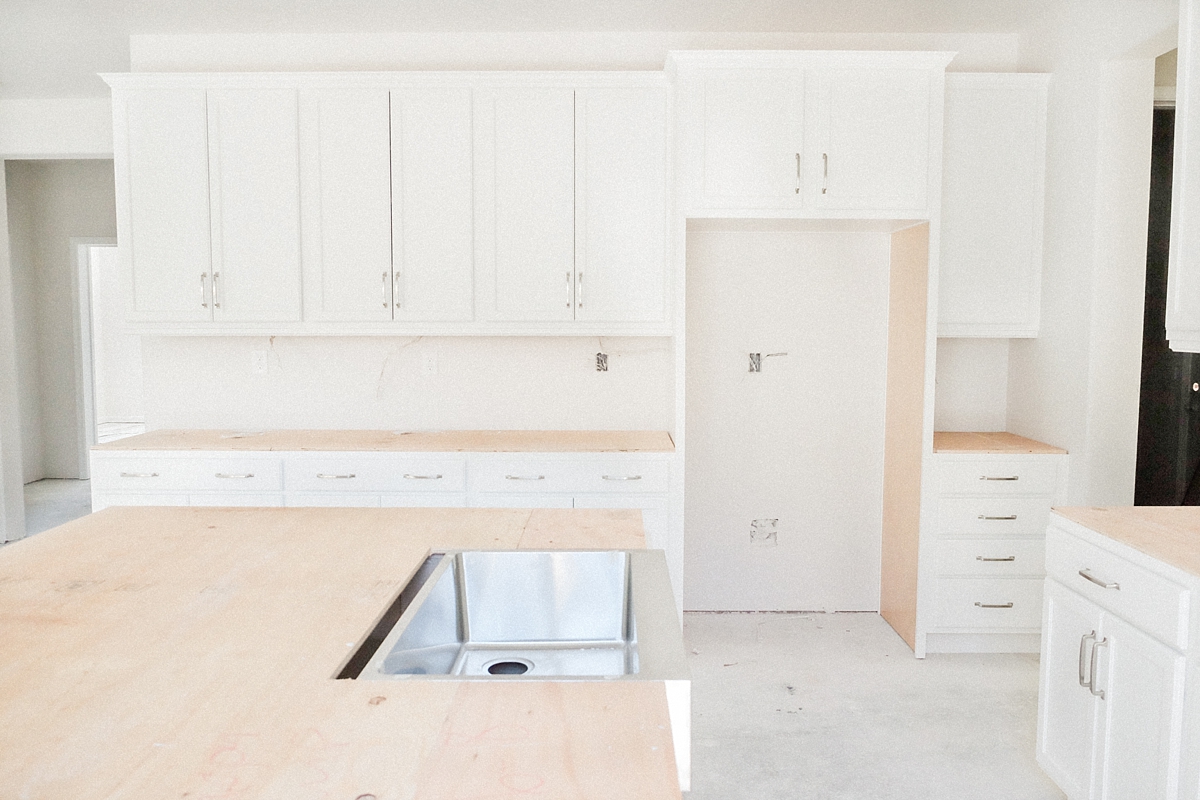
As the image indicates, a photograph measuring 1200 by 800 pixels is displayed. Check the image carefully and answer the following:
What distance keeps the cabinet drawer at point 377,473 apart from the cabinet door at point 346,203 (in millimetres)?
621

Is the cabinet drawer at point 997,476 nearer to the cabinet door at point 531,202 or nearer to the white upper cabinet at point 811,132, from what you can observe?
the white upper cabinet at point 811,132

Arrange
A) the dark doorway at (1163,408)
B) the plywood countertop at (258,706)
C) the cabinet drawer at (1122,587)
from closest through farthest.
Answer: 1. the plywood countertop at (258,706)
2. the cabinet drawer at (1122,587)
3. the dark doorway at (1163,408)

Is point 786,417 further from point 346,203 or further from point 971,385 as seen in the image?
point 346,203

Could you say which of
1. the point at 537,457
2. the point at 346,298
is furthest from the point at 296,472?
the point at 537,457

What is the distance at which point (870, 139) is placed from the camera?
3.13 meters

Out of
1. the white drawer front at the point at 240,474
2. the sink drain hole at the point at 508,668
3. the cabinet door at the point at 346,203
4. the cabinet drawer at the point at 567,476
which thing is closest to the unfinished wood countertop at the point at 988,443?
the cabinet drawer at the point at 567,476

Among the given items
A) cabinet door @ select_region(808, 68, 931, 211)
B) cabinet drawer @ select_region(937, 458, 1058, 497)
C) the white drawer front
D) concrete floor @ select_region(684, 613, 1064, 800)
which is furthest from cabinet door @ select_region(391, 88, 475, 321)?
cabinet drawer @ select_region(937, 458, 1058, 497)

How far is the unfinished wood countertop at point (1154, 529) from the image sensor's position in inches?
67.5

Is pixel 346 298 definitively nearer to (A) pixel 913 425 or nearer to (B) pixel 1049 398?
(A) pixel 913 425

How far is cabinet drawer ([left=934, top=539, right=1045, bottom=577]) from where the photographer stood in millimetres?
3207

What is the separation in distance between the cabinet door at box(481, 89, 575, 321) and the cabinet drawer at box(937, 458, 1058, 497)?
167 centimetres

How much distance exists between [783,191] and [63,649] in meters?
2.79

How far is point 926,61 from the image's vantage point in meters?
3.09

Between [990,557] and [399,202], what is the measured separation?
2.83 meters
